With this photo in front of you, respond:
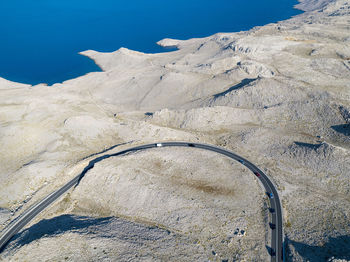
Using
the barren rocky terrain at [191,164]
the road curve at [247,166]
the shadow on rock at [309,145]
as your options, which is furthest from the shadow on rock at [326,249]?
the shadow on rock at [309,145]

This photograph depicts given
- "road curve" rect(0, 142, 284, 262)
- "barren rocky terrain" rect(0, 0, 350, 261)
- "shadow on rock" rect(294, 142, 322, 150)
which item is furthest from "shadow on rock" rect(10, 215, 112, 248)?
"shadow on rock" rect(294, 142, 322, 150)

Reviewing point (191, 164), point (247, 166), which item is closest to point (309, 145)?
point (247, 166)

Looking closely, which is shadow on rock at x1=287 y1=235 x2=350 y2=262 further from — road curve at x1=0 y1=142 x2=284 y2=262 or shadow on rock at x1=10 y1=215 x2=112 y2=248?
shadow on rock at x1=10 y1=215 x2=112 y2=248

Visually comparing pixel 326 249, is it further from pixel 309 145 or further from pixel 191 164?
pixel 191 164

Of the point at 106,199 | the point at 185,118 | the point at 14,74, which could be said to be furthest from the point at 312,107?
the point at 14,74

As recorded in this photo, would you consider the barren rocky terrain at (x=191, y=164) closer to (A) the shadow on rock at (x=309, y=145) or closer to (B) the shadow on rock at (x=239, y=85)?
(A) the shadow on rock at (x=309, y=145)

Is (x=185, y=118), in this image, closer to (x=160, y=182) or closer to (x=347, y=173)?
(x=160, y=182)
